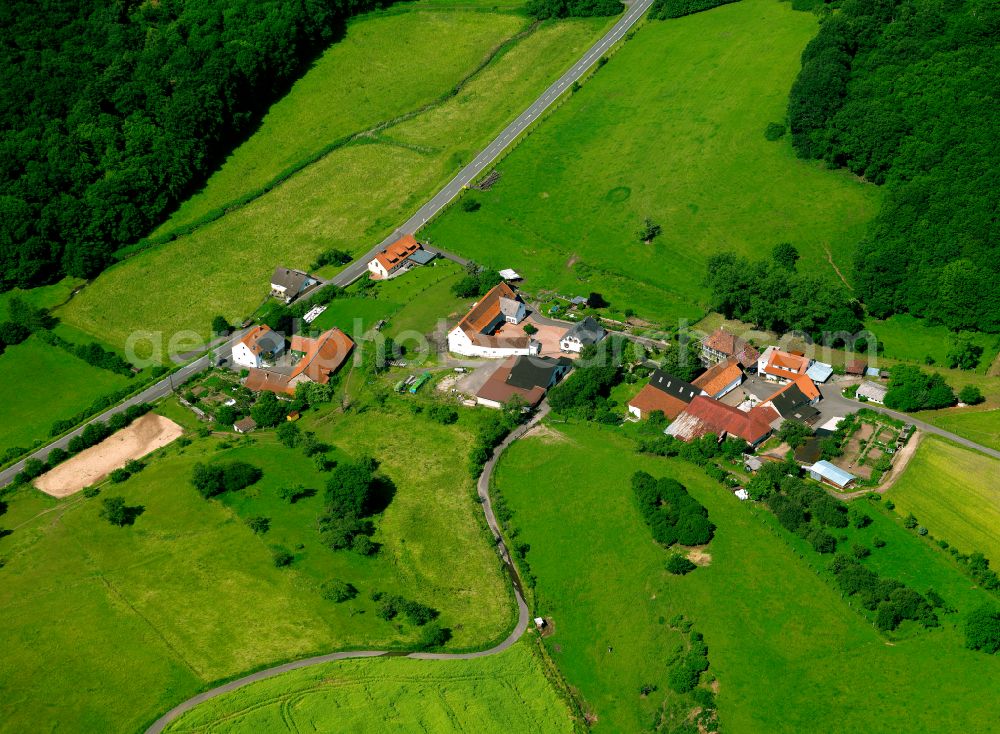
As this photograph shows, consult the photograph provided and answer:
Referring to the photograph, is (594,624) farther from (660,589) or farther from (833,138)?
(833,138)

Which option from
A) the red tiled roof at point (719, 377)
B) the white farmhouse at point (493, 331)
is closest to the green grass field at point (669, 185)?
the white farmhouse at point (493, 331)

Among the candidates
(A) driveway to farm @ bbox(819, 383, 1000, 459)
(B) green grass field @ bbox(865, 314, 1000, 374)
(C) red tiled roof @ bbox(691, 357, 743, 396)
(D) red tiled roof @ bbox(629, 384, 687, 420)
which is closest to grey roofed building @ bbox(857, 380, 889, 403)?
(A) driveway to farm @ bbox(819, 383, 1000, 459)

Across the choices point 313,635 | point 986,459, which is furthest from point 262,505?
point 986,459

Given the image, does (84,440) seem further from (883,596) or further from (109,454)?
(883,596)

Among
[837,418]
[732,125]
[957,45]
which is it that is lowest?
[837,418]

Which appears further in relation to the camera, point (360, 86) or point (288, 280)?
point (360, 86)

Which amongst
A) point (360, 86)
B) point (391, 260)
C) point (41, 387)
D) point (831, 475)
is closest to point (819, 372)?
point (831, 475)
